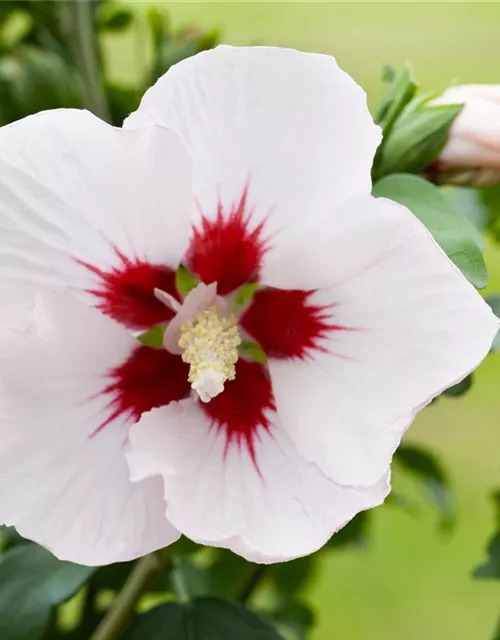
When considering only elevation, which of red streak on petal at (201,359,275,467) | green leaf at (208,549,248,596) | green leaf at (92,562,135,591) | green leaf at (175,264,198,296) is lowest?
green leaf at (208,549,248,596)

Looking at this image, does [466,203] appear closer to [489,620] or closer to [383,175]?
[383,175]

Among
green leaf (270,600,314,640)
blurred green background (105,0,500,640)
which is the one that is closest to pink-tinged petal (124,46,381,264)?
green leaf (270,600,314,640)

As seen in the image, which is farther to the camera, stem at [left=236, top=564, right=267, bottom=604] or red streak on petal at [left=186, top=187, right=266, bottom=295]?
stem at [left=236, top=564, right=267, bottom=604]

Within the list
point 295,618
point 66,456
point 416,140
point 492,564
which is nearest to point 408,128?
point 416,140

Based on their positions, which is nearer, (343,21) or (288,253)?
(288,253)

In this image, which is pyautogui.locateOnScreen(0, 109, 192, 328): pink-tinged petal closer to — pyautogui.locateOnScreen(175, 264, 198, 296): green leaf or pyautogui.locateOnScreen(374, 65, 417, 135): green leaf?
pyautogui.locateOnScreen(175, 264, 198, 296): green leaf

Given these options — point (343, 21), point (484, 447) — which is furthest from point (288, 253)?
point (343, 21)
